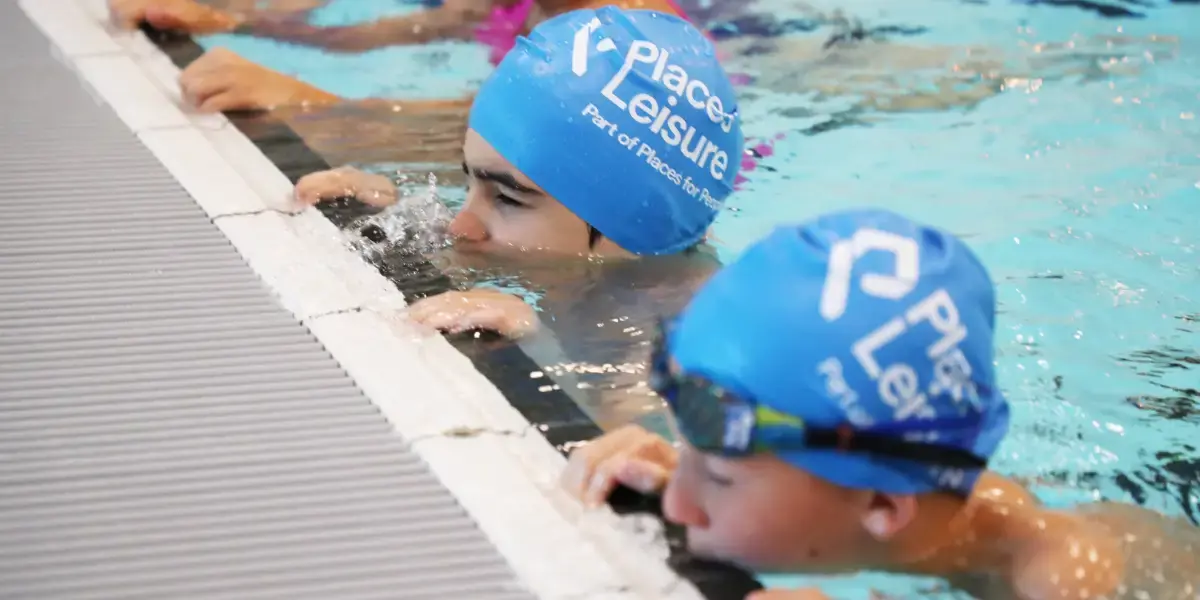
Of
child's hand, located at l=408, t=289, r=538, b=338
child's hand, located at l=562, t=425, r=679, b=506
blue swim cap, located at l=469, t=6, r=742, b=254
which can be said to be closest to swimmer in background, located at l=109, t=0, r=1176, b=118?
blue swim cap, located at l=469, t=6, r=742, b=254

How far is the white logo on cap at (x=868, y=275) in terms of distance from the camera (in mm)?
1770

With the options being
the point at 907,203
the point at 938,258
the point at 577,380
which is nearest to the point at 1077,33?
the point at 907,203

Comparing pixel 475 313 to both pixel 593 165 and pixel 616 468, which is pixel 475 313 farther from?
pixel 616 468

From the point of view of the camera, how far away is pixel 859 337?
69.4 inches

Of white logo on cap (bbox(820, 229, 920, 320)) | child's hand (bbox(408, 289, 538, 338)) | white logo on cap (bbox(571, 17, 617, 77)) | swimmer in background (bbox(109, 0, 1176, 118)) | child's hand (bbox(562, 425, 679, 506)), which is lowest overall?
swimmer in background (bbox(109, 0, 1176, 118))

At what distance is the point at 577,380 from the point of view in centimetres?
276

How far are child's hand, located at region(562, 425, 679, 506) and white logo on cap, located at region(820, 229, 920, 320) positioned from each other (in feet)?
1.79

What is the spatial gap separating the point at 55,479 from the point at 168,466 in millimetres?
176

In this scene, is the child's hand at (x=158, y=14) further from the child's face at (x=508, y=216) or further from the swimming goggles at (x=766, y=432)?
the swimming goggles at (x=766, y=432)

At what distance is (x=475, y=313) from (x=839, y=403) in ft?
3.98

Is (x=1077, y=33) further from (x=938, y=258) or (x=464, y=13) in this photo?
(x=938, y=258)

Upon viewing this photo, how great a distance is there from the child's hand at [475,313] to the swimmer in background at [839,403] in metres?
0.86

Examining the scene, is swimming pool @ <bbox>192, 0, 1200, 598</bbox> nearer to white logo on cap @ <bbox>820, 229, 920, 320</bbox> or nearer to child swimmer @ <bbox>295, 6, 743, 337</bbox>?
white logo on cap @ <bbox>820, 229, 920, 320</bbox>

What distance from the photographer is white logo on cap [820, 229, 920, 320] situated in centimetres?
177
